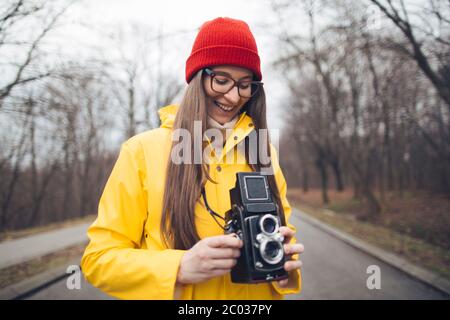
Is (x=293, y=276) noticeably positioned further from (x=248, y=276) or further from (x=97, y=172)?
(x=97, y=172)

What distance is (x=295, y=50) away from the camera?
34.1 ft

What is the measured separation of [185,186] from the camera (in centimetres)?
128

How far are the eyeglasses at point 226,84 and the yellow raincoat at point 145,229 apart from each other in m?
0.14

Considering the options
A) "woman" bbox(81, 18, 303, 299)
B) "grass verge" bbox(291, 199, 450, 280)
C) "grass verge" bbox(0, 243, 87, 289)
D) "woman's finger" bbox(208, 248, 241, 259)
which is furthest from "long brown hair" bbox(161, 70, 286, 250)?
"grass verge" bbox(291, 199, 450, 280)

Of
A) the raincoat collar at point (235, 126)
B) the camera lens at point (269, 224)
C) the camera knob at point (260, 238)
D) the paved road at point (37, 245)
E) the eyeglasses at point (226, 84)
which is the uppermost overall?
the eyeglasses at point (226, 84)

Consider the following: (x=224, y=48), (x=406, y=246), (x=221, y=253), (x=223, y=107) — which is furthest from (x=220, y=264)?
(x=406, y=246)

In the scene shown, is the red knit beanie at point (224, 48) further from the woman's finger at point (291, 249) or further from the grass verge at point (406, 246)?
the grass verge at point (406, 246)

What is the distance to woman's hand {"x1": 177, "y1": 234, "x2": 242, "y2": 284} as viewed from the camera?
1063mm

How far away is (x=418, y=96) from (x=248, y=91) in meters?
6.88

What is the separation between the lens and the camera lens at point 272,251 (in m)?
1.13

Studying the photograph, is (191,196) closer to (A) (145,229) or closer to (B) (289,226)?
(A) (145,229)

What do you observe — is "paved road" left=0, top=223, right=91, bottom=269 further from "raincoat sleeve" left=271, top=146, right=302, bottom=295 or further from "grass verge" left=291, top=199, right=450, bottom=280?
"grass verge" left=291, top=199, right=450, bottom=280

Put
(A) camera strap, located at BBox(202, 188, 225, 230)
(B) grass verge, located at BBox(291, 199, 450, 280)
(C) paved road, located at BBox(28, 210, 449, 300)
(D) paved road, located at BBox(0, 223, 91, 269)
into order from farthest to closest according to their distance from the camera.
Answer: (D) paved road, located at BBox(0, 223, 91, 269), (B) grass verge, located at BBox(291, 199, 450, 280), (C) paved road, located at BBox(28, 210, 449, 300), (A) camera strap, located at BBox(202, 188, 225, 230)

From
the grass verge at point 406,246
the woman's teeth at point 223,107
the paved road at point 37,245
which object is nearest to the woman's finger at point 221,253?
the woman's teeth at point 223,107
